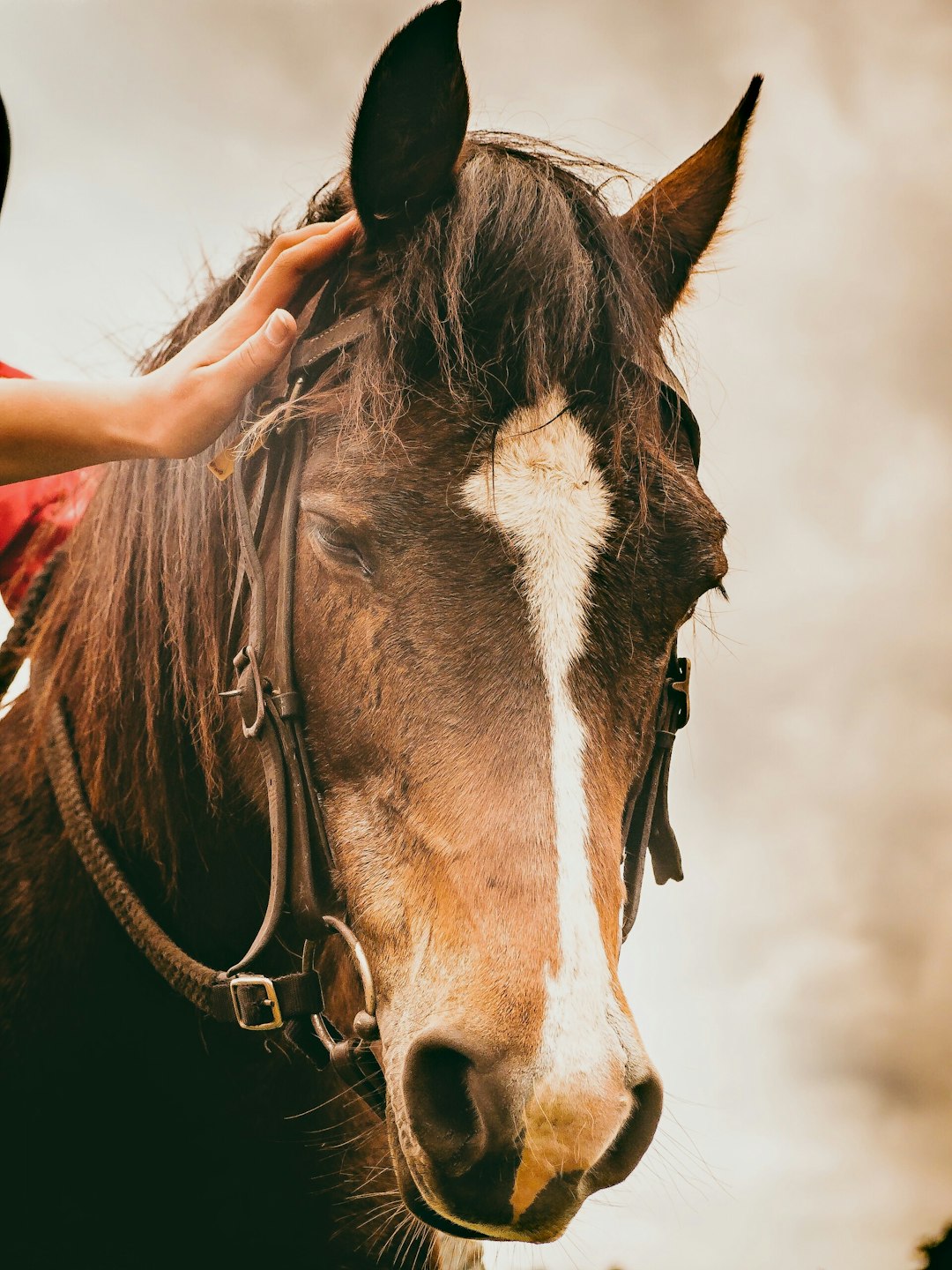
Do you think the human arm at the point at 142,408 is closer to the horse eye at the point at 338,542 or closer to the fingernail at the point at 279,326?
the fingernail at the point at 279,326

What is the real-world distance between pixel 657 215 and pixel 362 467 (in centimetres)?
107

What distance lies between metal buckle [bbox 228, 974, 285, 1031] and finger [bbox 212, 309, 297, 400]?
1019 mm

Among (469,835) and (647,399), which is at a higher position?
(647,399)

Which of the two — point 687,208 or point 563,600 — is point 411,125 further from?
point 563,600

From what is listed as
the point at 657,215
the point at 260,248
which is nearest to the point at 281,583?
the point at 260,248

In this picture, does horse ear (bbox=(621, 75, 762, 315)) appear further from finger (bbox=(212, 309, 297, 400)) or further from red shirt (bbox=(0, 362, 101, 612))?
red shirt (bbox=(0, 362, 101, 612))

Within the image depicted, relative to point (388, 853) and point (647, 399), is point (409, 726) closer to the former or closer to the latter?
point (388, 853)

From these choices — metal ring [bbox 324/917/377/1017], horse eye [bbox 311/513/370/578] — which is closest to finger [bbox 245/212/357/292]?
horse eye [bbox 311/513/370/578]

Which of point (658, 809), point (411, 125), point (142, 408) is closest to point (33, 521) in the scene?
point (142, 408)

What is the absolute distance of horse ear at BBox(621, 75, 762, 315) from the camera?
232 cm

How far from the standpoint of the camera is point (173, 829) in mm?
2027

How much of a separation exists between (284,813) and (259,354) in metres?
0.80

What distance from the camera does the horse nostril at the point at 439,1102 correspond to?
54.8 inches

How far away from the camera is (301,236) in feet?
6.46
